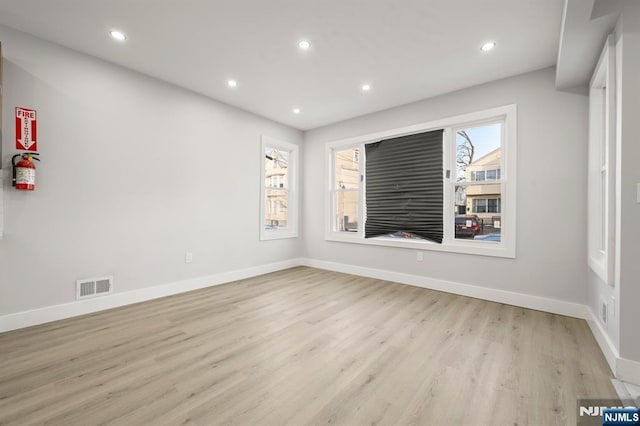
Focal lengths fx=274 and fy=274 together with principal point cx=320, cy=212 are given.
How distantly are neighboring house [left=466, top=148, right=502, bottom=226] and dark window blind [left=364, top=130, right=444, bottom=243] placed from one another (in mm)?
396

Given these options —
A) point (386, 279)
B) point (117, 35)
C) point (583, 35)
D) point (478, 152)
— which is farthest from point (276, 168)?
point (583, 35)

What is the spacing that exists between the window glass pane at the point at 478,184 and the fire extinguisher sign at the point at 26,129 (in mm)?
4894

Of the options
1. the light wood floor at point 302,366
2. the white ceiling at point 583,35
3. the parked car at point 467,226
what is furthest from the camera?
the parked car at point 467,226

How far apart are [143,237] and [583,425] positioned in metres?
4.17

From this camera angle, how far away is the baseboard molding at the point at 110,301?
2.59 meters

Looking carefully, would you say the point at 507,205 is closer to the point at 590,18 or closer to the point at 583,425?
the point at 590,18

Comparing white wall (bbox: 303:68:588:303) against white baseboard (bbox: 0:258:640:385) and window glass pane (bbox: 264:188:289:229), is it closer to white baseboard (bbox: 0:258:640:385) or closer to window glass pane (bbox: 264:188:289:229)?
white baseboard (bbox: 0:258:640:385)

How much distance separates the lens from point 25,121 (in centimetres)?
262

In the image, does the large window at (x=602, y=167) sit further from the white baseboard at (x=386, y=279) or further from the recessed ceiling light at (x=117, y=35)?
the recessed ceiling light at (x=117, y=35)

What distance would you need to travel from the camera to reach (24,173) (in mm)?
2523

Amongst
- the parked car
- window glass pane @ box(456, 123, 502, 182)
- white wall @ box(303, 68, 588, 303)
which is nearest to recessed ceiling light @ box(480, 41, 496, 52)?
white wall @ box(303, 68, 588, 303)

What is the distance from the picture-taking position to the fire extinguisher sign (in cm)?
258

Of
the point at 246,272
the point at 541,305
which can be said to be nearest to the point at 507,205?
the point at 541,305

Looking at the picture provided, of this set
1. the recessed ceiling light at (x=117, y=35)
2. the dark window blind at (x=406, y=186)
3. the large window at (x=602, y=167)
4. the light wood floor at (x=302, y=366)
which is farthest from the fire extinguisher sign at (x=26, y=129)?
the large window at (x=602, y=167)
